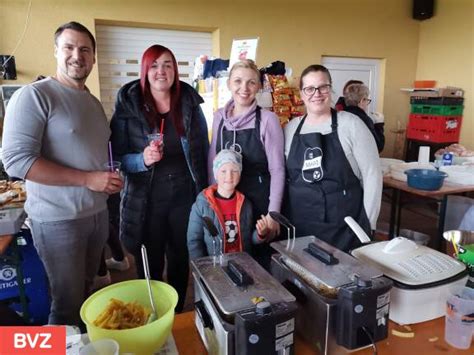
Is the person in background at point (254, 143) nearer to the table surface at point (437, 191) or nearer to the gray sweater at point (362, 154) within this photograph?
the gray sweater at point (362, 154)

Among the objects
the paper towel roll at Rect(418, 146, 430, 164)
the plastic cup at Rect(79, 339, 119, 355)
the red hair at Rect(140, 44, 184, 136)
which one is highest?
the red hair at Rect(140, 44, 184, 136)

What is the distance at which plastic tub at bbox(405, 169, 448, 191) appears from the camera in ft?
9.34

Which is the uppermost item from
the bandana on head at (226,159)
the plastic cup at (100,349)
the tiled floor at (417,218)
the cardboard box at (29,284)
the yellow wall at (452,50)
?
the yellow wall at (452,50)

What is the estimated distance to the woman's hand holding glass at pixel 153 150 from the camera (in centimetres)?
163

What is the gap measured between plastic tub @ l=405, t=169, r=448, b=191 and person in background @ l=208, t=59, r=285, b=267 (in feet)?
5.29

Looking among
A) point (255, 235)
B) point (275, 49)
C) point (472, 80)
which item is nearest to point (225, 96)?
point (255, 235)

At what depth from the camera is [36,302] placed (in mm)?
2320

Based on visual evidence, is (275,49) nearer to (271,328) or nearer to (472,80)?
(472,80)

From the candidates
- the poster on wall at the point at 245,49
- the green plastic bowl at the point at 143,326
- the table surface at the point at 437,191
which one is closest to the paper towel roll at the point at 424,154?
the table surface at the point at 437,191

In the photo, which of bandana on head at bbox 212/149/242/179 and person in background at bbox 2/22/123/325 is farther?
bandana on head at bbox 212/149/242/179

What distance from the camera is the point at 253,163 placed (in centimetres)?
187

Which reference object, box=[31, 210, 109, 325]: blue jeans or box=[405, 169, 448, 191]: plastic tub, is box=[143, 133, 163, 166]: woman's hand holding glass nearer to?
box=[31, 210, 109, 325]: blue jeans

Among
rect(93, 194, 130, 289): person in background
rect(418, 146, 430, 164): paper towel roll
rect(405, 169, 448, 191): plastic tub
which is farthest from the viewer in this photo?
rect(418, 146, 430, 164): paper towel roll

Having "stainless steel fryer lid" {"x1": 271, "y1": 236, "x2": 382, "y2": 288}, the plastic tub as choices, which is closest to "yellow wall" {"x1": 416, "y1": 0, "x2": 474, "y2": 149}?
the plastic tub
